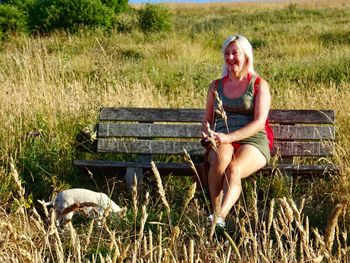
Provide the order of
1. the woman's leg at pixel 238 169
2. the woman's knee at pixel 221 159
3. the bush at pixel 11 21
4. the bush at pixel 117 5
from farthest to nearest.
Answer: the bush at pixel 117 5 → the bush at pixel 11 21 → the woman's knee at pixel 221 159 → the woman's leg at pixel 238 169

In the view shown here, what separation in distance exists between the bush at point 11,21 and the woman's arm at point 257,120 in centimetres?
1523

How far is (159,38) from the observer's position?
1680 centimetres

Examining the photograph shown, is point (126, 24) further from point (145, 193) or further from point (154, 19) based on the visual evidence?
point (145, 193)

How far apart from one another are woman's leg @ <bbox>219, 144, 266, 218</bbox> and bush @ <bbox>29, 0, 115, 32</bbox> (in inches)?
601

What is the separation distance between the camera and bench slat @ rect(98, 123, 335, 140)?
490 cm

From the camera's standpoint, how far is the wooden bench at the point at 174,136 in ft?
16.0

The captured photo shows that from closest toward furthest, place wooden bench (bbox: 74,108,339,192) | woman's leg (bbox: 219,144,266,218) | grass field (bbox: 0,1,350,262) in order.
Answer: grass field (bbox: 0,1,350,262) < woman's leg (bbox: 219,144,266,218) < wooden bench (bbox: 74,108,339,192)

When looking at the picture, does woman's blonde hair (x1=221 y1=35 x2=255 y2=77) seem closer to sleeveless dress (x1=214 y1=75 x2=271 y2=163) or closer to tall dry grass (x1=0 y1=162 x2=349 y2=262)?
sleeveless dress (x1=214 y1=75 x2=271 y2=163)

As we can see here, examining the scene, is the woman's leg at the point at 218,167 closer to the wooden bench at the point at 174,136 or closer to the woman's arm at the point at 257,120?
the woman's arm at the point at 257,120

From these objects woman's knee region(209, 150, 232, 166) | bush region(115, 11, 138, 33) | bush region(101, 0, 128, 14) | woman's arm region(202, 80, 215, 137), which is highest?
bush region(101, 0, 128, 14)

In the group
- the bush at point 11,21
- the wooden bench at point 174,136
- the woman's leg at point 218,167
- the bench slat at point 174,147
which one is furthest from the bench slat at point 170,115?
the bush at point 11,21

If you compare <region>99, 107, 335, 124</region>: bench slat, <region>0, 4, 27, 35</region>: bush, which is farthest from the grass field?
<region>0, 4, 27, 35</region>: bush

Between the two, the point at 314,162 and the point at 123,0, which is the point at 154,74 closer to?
the point at 314,162

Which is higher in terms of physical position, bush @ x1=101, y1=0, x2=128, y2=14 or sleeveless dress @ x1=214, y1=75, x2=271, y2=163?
bush @ x1=101, y1=0, x2=128, y2=14
